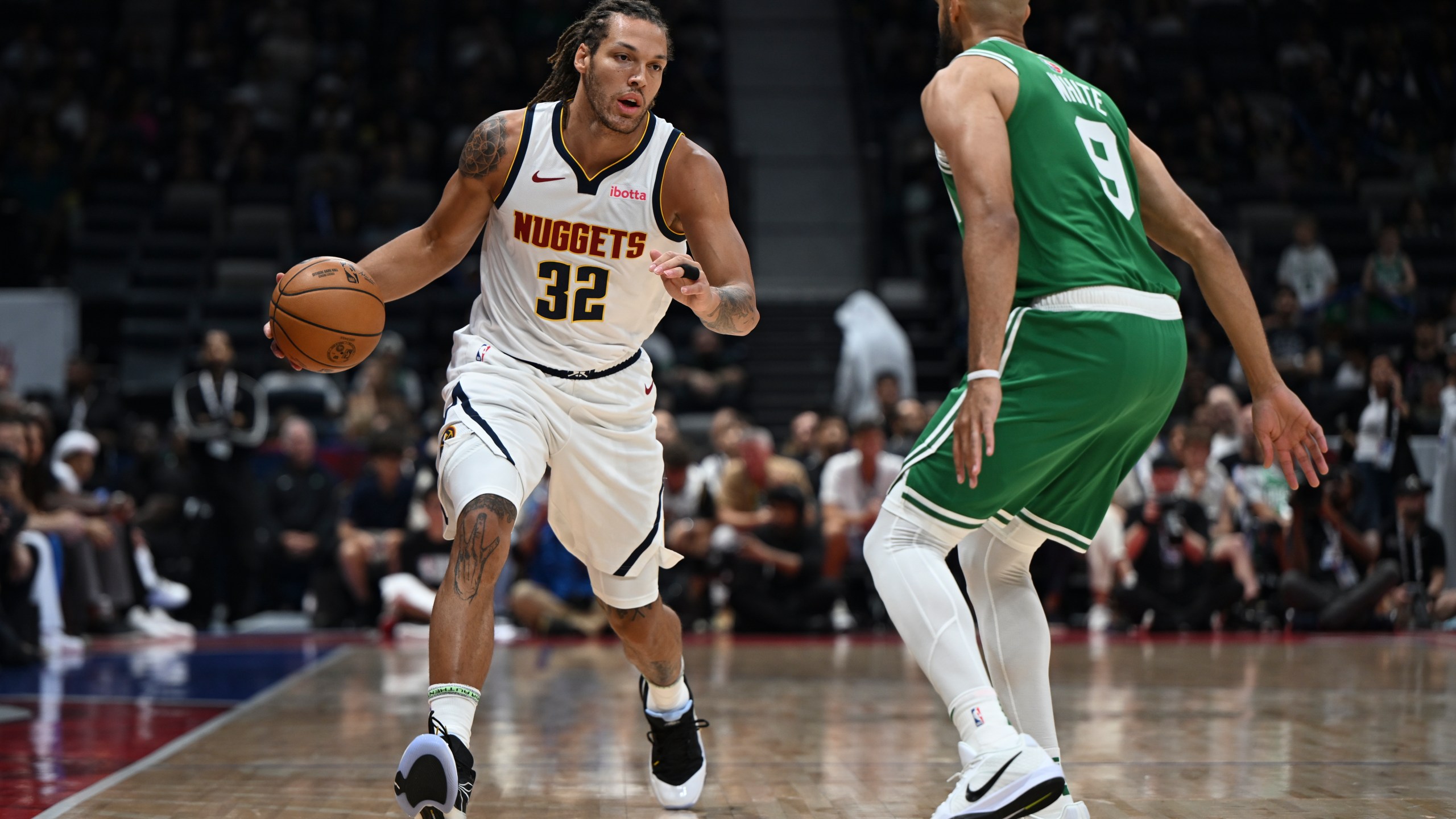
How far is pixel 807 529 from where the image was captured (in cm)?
1008

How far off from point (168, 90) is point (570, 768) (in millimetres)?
14410

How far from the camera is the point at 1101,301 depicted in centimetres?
317

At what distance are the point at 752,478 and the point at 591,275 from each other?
6.63 meters

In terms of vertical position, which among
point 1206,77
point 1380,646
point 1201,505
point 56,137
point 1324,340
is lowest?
point 1380,646

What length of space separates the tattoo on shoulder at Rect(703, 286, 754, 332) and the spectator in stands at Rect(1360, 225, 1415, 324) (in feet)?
35.3

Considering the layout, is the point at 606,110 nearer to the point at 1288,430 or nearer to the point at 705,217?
the point at 705,217

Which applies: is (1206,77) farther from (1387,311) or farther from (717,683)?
(717,683)

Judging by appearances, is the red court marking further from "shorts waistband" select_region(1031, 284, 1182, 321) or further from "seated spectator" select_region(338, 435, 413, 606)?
"seated spectator" select_region(338, 435, 413, 606)

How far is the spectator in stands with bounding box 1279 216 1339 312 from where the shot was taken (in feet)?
43.7

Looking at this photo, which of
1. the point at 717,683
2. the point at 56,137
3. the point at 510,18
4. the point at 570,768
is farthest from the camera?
the point at 510,18

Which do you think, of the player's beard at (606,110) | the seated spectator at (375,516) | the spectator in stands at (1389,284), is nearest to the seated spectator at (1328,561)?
the spectator in stands at (1389,284)

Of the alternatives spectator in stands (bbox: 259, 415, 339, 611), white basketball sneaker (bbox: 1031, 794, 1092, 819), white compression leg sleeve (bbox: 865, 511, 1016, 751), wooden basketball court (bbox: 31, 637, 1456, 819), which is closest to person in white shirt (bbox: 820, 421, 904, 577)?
wooden basketball court (bbox: 31, 637, 1456, 819)

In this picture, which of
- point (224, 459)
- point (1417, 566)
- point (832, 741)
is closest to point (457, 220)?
point (832, 741)

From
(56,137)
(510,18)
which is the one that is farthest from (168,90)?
(510,18)
